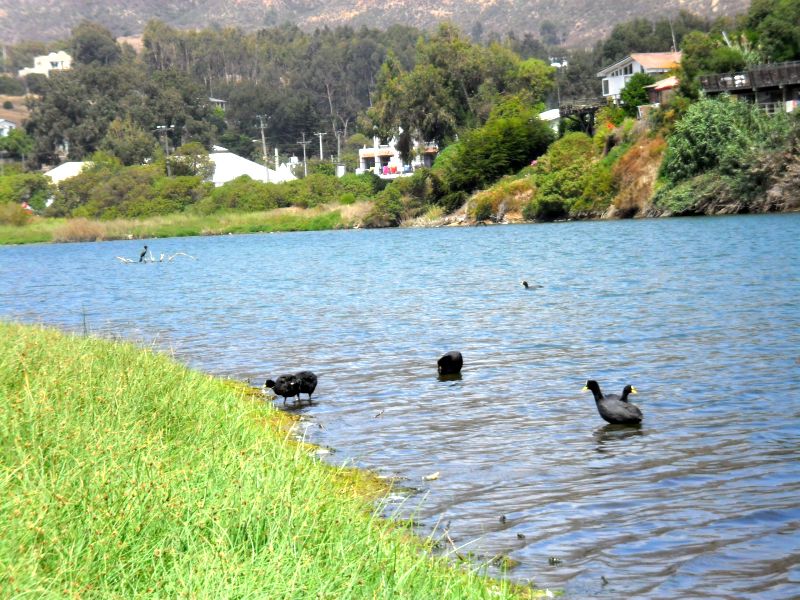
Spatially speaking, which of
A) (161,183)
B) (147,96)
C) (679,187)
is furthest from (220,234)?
(679,187)

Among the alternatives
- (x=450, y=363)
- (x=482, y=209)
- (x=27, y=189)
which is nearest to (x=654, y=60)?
(x=482, y=209)

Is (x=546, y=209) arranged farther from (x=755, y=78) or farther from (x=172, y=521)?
(x=172, y=521)

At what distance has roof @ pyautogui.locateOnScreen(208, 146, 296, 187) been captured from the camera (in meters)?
146

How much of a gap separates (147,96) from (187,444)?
160m

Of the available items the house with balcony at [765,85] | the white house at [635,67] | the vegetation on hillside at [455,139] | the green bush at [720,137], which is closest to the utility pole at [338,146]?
the vegetation on hillside at [455,139]

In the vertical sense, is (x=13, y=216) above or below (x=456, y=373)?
above

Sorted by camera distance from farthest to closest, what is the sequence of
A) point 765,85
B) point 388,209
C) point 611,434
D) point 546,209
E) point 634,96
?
point 388,209, point 634,96, point 546,209, point 765,85, point 611,434

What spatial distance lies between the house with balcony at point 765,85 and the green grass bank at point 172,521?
231ft

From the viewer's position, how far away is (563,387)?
17281 millimetres

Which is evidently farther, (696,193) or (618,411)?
(696,193)

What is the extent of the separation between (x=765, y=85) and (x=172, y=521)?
245 feet

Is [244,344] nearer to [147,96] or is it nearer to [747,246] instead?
[747,246]

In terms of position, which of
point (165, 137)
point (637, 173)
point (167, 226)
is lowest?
point (167, 226)

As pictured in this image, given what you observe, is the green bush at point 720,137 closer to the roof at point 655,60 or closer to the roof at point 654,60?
the roof at point 654,60
